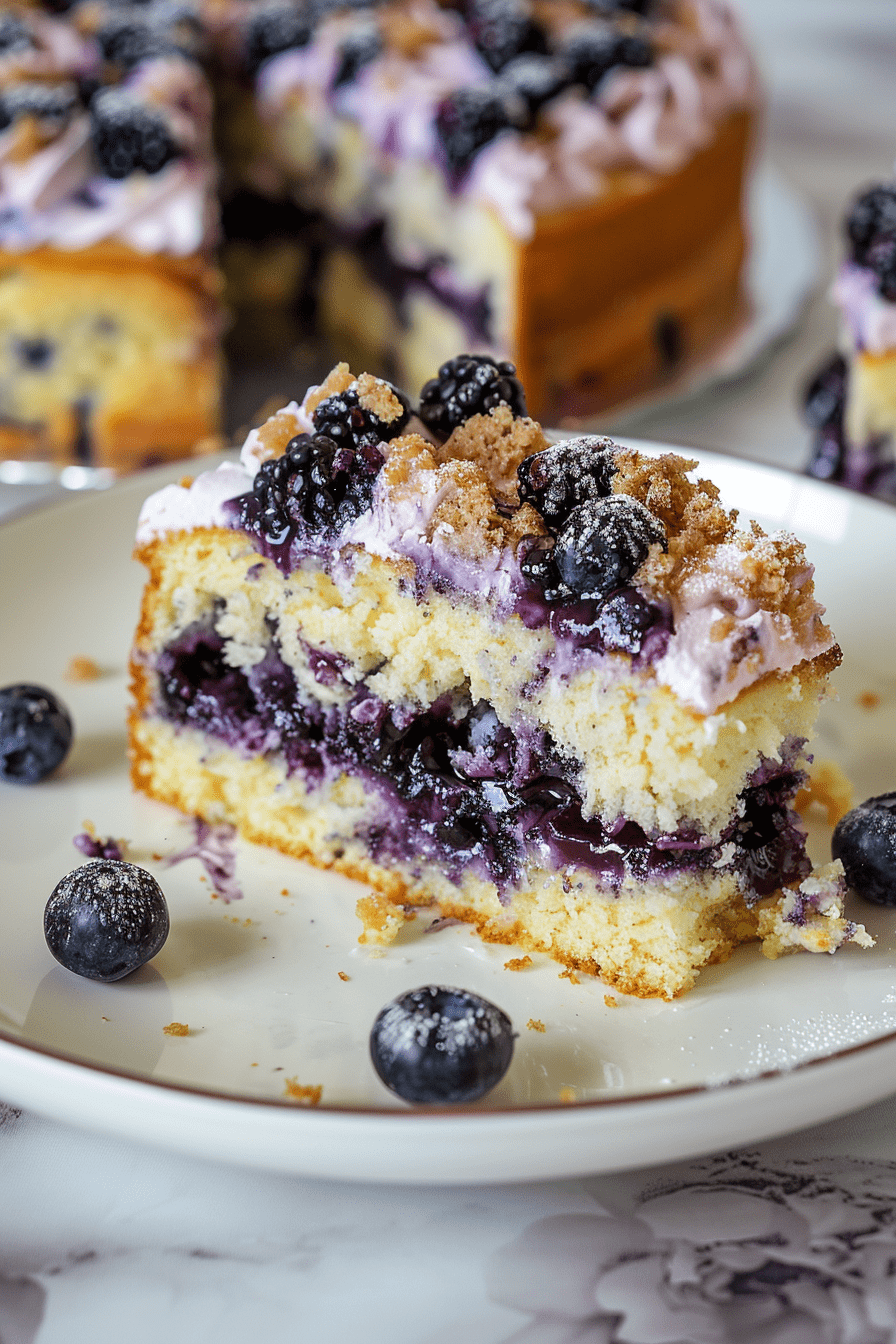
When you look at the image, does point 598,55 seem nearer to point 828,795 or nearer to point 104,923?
point 828,795

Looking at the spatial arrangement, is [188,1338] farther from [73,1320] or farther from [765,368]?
[765,368]

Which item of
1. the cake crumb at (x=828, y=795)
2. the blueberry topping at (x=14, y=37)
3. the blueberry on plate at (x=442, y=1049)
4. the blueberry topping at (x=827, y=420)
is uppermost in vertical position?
the blueberry topping at (x=14, y=37)

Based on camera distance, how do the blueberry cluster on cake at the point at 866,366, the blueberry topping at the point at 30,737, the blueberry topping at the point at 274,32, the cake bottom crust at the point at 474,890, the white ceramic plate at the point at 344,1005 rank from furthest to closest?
the blueberry topping at the point at 274,32 < the blueberry cluster on cake at the point at 866,366 < the blueberry topping at the point at 30,737 < the cake bottom crust at the point at 474,890 < the white ceramic plate at the point at 344,1005

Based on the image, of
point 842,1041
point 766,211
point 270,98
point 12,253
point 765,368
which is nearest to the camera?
point 842,1041

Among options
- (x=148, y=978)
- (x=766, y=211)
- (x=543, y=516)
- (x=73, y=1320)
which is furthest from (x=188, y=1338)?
(x=766, y=211)

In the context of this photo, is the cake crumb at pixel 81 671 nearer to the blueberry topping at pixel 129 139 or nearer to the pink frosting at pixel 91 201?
the pink frosting at pixel 91 201

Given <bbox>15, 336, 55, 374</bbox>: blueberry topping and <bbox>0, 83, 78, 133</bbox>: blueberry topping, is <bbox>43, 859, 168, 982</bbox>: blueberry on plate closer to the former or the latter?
<bbox>15, 336, 55, 374</bbox>: blueberry topping

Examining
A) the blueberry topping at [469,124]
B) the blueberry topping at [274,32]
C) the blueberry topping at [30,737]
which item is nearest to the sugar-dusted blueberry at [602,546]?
the blueberry topping at [30,737]
